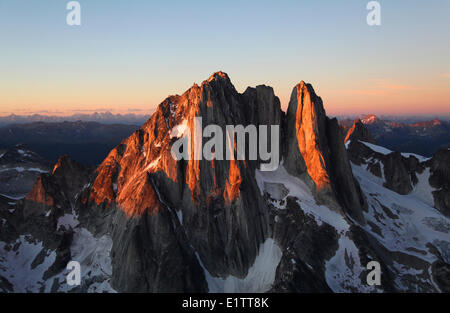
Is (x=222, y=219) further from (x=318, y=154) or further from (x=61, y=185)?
(x=61, y=185)

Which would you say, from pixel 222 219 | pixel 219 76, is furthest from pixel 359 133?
pixel 222 219

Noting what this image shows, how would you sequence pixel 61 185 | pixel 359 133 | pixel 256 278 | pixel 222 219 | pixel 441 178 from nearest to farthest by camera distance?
pixel 256 278 < pixel 222 219 < pixel 61 185 < pixel 441 178 < pixel 359 133

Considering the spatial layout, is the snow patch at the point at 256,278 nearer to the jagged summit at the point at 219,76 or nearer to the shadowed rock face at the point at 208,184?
the shadowed rock face at the point at 208,184

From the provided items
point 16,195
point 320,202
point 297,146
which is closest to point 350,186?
point 320,202

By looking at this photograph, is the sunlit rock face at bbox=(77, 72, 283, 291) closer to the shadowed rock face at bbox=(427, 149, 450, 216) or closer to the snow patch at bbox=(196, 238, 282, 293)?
the snow patch at bbox=(196, 238, 282, 293)

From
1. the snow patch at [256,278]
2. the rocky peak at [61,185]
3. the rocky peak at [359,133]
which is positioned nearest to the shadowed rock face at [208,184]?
the snow patch at [256,278]

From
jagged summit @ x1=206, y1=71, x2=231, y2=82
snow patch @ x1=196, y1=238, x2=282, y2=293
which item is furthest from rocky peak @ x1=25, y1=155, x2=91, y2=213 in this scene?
jagged summit @ x1=206, y1=71, x2=231, y2=82

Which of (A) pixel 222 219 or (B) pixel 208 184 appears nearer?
(A) pixel 222 219
